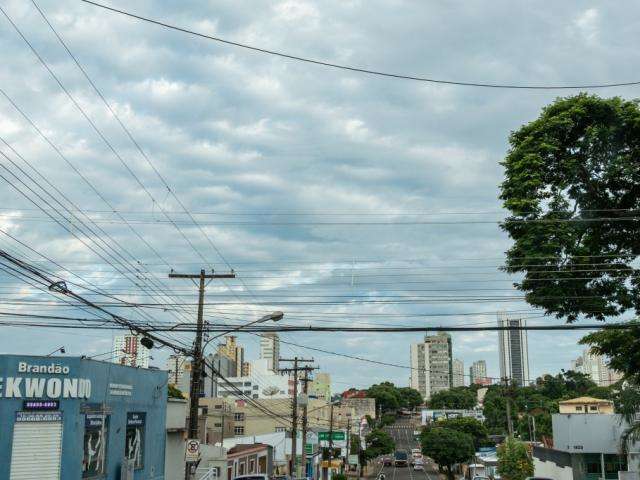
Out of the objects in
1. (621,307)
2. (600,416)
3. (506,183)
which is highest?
(506,183)

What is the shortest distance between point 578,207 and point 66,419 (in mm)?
17855

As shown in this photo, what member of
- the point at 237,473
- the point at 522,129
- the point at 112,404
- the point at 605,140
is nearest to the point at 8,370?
the point at 112,404

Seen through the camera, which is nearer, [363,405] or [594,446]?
[594,446]

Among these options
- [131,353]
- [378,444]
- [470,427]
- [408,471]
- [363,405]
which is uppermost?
[131,353]

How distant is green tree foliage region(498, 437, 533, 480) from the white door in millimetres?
42461

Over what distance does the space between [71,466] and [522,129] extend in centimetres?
1836

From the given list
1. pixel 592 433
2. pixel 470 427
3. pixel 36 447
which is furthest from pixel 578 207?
pixel 470 427

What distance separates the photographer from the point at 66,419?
23.8m

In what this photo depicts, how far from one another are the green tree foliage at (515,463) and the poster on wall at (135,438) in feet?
118

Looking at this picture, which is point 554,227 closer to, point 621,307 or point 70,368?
point 621,307

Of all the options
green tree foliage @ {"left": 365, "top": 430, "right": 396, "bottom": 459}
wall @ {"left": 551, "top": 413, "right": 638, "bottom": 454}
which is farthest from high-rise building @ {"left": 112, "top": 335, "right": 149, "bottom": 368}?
green tree foliage @ {"left": 365, "top": 430, "right": 396, "bottom": 459}

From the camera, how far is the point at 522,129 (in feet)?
79.4

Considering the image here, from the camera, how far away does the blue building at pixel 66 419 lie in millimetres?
22328

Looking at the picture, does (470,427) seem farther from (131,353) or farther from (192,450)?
(192,450)
